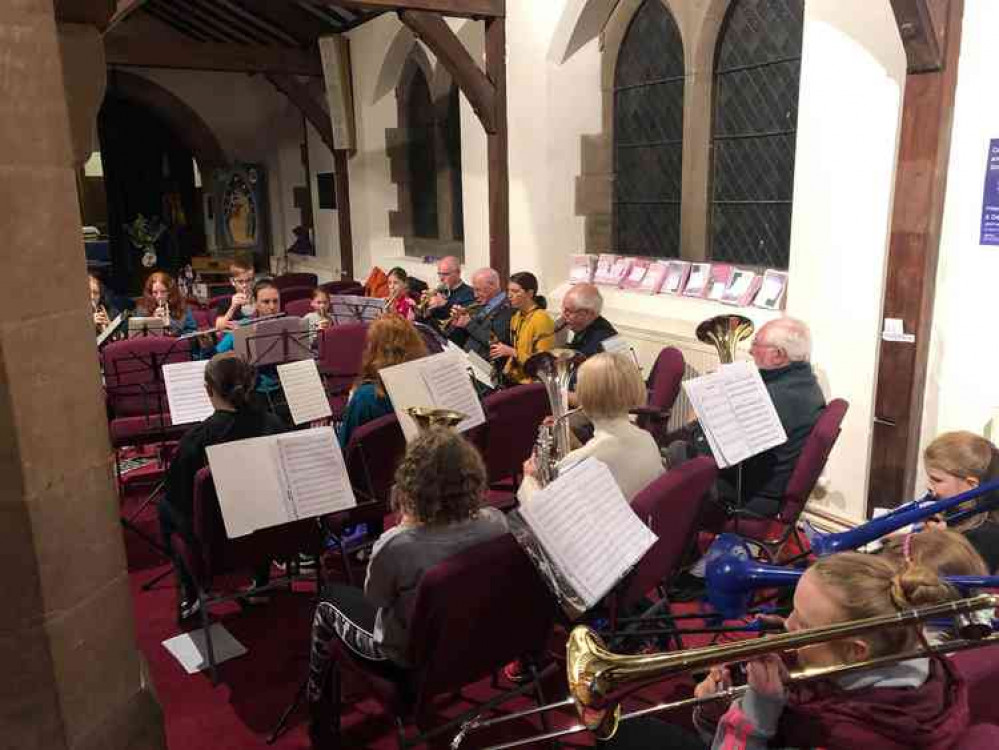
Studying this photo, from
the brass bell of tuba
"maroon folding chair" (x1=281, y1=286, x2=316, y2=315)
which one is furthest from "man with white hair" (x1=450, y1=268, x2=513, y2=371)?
"maroon folding chair" (x1=281, y1=286, x2=316, y2=315)

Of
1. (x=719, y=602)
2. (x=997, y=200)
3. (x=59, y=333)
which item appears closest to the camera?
(x=59, y=333)

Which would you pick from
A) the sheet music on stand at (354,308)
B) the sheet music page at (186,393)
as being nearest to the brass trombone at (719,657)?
the sheet music page at (186,393)

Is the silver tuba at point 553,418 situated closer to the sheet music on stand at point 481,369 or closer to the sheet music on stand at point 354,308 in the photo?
the sheet music on stand at point 481,369

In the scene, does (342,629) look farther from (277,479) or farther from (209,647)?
(209,647)

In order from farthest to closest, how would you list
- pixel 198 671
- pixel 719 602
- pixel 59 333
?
1. pixel 198 671
2. pixel 719 602
3. pixel 59 333

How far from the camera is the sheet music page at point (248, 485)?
2680 millimetres

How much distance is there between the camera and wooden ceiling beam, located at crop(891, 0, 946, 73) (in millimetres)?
3408

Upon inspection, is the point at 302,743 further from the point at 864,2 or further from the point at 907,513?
the point at 864,2

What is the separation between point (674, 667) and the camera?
1455mm

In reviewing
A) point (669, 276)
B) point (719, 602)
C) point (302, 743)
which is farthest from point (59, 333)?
point (669, 276)

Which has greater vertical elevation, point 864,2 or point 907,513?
point 864,2

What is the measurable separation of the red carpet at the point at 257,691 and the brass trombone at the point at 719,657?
1.24 meters

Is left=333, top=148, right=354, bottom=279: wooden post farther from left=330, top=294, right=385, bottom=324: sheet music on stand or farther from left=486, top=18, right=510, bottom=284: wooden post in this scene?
left=330, top=294, right=385, bottom=324: sheet music on stand

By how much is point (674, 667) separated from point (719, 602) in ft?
1.17
